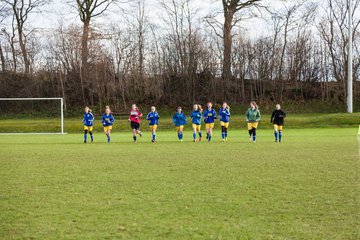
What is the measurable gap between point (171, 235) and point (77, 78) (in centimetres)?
4454

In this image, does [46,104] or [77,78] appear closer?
[46,104]

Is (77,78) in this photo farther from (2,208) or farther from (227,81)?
(2,208)

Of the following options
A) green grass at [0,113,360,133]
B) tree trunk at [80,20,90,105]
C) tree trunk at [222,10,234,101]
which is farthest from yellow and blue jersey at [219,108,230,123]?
tree trunk at [80,20,90,105]

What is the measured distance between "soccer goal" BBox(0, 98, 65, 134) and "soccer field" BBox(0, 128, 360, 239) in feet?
77.2

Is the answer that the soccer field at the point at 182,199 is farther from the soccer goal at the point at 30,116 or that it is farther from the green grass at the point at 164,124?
the soccer goal at the point at 30,116

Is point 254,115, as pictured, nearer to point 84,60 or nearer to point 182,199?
point 182,199

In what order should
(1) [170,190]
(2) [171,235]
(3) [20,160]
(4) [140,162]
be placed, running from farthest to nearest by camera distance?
(3) [20,160] < (4) [140,162] < (1) [170,190] < (2) [171,235]

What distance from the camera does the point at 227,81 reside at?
4738 cm

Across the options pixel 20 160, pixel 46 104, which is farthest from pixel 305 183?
pixel 46 104

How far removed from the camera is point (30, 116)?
3978cm

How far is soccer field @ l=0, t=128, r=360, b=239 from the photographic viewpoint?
686 cm

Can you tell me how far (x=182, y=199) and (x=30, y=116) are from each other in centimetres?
3304

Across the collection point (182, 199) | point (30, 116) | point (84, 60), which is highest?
point (84, 60)

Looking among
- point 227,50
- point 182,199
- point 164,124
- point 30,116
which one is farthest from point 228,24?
point 182,199
